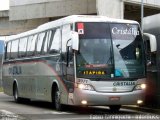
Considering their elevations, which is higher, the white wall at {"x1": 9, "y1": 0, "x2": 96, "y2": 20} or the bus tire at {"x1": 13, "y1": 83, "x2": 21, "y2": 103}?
the white wall at {"x1": 9, "y1": 0, "x2": 96, "y2": 20}

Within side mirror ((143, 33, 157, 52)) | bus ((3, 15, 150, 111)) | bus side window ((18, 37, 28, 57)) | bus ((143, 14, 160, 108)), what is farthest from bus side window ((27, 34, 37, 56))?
side mirror ((143, 33, 157, 52))

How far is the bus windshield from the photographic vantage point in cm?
1873

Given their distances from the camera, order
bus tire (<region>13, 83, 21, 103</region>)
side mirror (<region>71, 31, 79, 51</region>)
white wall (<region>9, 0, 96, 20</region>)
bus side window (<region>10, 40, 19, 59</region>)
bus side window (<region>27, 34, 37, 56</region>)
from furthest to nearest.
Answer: white wall (<region>9, 0, 96, 20</region>)
bus tire (<region>13, 83, 21, 103</region>)
bus side window (<region>10, 40, 19, 59</region>)
bus side window (<region>27, 34, 37, 56</region>)
side mirror (<region>71, 31, 79, 51</region>)

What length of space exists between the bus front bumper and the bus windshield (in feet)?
1.82

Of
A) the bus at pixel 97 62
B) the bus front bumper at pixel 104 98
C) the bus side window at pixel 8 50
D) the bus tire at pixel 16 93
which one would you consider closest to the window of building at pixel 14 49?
the bus side window at pixel 8 50

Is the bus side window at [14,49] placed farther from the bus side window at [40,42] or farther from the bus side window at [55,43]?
the bus side window at [55,43]

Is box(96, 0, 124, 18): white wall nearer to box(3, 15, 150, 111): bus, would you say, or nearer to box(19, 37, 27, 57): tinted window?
box(19, 37, 27, 57): tinted window

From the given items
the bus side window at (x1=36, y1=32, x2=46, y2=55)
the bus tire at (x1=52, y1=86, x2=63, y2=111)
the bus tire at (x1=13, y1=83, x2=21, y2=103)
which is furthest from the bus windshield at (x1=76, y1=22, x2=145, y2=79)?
the bus tire at (x1=13, y1=83, x2=21, y2=103)

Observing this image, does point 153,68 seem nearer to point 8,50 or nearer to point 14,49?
point 14,49

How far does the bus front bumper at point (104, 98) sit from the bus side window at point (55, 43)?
2.51 meters

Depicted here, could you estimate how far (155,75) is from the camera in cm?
2030

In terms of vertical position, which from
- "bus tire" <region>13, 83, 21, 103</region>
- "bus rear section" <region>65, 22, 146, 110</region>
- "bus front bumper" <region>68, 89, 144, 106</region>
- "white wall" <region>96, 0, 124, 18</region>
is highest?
"white wall" <region>96, 0, 124, 18</region>

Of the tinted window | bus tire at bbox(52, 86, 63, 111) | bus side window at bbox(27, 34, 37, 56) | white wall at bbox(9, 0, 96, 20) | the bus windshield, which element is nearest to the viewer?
the bus windshield

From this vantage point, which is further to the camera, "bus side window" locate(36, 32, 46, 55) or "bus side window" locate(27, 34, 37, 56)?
"bus side window" locate(27, 34, 37, 56)
